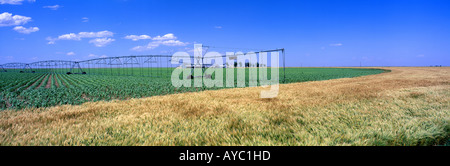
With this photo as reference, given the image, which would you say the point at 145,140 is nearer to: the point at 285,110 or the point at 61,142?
the point at 61,142

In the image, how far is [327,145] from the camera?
3.02 meters

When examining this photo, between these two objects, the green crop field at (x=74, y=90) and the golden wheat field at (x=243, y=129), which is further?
the green crop field at (x=74, y=90)

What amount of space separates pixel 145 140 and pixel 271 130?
2293 millimetres

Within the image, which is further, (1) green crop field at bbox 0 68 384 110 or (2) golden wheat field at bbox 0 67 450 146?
(1) green crop field at bbox 0 68 384 110

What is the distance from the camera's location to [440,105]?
5.94 metres

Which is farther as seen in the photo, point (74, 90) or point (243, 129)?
point (74, 90)

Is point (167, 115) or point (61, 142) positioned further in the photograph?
point (167, 115)

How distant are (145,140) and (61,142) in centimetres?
147
